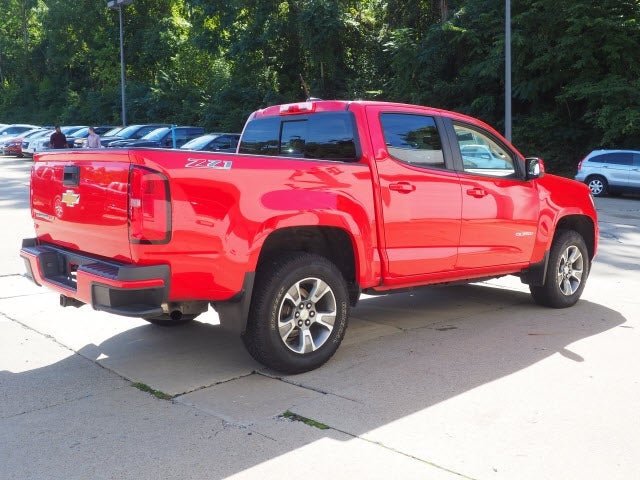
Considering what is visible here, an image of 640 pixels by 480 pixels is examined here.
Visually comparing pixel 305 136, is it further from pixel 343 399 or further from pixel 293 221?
pixel 343 399

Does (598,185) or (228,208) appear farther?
(598,185)

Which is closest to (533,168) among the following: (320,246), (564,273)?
(564,273)

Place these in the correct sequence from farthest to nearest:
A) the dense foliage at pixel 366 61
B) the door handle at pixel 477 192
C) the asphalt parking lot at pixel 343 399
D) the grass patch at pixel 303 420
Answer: the dense foliage at pixel 366 61 < the door handle at pixel 477 192 < the grass patch at pixel 303 420 < the asphalt parking lot at pixel 343 399

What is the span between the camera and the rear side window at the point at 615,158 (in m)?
20.5

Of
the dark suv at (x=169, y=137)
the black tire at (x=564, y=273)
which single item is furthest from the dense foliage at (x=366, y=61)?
the black tire at (x=564, y=273)

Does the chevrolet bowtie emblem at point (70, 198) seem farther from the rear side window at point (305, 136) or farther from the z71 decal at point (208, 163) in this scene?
the rear side window at point (305, 136)

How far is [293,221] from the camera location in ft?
15.6

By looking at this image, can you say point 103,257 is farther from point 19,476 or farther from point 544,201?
point 544,201

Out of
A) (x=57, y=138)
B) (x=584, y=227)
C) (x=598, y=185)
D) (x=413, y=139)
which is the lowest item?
(x=598, y=185)

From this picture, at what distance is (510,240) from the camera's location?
6.39m

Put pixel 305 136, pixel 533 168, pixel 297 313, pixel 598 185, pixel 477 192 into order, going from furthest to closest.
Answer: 1. pixel 598 185
2. pixel 533 168
3. pixel 477 192
4. pixel 305 136
5. pixel 297 313

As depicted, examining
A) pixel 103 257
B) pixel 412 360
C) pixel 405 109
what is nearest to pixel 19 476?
pixel 103 257

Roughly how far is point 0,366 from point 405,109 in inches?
144

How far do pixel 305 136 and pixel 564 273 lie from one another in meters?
3.03
